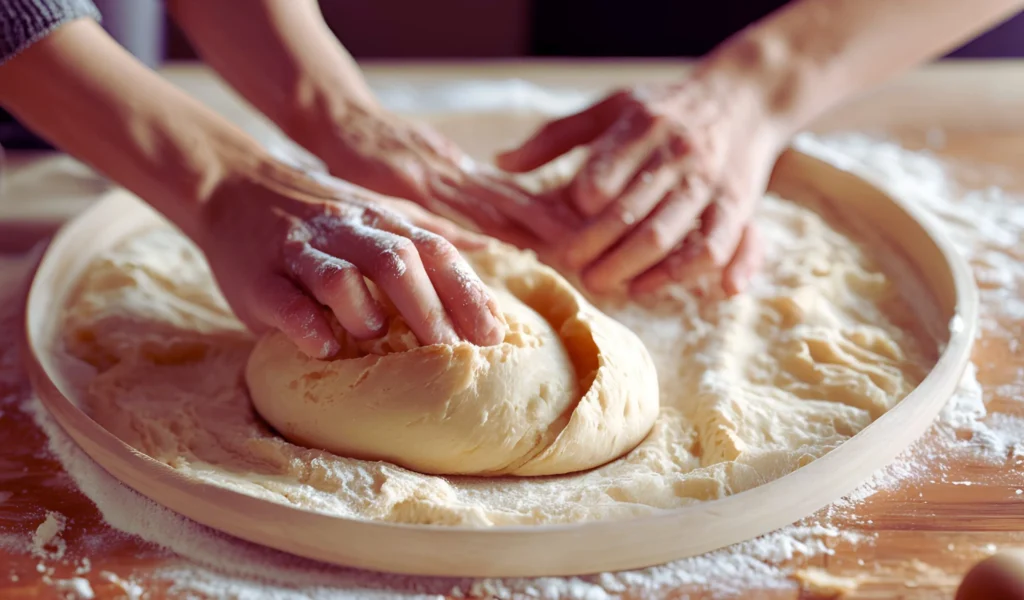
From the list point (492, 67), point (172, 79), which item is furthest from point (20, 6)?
point (492, 67)

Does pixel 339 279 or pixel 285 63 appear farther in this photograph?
pixel 285 63

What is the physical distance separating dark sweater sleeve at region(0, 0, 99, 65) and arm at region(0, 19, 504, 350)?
21mm

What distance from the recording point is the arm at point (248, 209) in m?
0.92

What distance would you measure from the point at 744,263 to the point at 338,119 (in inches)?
24.8

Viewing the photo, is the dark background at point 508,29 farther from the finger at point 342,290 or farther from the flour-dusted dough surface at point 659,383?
the finger at point 342,290

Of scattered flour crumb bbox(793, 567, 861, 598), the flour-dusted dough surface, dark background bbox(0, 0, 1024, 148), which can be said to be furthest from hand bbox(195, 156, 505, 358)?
dark background bbox(0, 0, 1024, 148)

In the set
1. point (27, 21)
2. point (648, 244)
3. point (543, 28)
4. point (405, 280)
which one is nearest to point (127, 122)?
point (27, 21)

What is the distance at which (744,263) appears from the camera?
4.15 feet

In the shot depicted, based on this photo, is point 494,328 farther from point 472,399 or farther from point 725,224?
point 725,224

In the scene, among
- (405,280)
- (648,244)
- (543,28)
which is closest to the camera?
(405,280)

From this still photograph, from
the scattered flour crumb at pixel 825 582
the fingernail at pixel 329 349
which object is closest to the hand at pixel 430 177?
the fingernail at pixel 329 349

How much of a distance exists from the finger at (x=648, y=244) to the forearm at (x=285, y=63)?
0.47 meters

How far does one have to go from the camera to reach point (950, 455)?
969 mm

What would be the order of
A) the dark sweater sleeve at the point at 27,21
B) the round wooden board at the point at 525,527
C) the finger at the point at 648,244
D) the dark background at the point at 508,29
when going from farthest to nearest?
the dark background at the point at 508,29 < the finger at the point at 648,244 < the dark sweater sleeve at the point at 27,21 < the round wooden board at the point at 525,527
